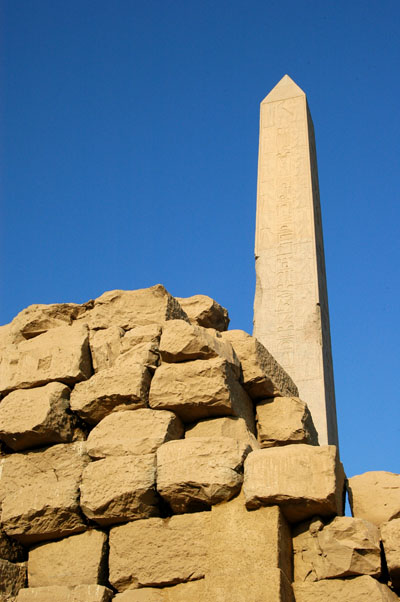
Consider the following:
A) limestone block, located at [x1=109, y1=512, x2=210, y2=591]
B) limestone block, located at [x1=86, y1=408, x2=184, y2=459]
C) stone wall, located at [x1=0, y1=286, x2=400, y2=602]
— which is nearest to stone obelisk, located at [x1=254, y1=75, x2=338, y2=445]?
stone wall, located at [x1=0, y1=286, x2=400, y2=602]

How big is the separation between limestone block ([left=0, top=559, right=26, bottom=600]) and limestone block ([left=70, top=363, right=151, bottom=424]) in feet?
2.61

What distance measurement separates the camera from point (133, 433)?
4172 millimetres

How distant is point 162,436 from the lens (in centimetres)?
410

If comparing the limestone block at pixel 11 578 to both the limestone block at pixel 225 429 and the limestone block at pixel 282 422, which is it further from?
the limestone block at pixel 282 422

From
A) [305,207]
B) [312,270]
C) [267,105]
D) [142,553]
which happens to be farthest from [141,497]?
[267,105]

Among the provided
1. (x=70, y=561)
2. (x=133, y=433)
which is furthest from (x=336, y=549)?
(x=70, y=561)

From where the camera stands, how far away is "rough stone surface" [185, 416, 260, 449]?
4173 mm

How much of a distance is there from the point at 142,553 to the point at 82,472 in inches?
20.9

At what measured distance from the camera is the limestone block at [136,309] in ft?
15.5

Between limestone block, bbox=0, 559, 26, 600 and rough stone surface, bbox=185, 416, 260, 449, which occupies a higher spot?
rough stone surface, bbox=185, 416, 260, 449

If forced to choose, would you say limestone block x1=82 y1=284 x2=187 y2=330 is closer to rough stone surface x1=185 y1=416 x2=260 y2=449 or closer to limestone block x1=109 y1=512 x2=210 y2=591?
rough stone surface x1=185 y1=416 x2=260 y2=449

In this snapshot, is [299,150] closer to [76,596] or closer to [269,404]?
[269,404]

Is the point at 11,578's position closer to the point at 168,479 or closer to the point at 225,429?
the point at 168,479

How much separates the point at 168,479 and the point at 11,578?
0.90m
